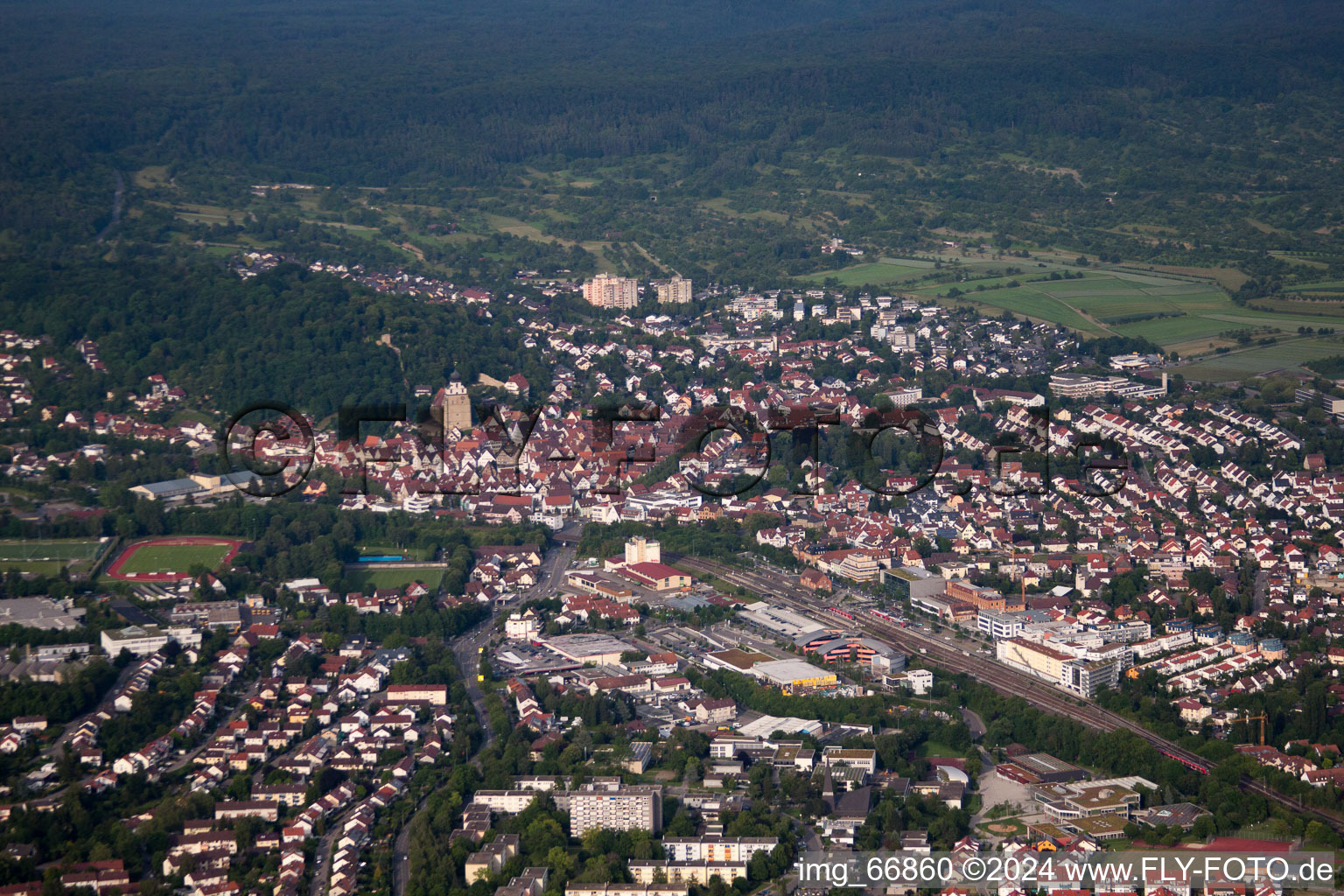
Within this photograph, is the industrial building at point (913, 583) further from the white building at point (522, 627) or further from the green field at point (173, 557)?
the green field at point (173, 557)

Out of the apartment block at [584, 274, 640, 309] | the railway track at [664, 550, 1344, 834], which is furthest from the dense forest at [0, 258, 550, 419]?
the railway track at [664, 550, 1344, 834]

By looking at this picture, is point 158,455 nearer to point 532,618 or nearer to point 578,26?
point 532,618

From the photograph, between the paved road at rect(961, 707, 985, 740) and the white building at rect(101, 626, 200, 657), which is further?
the white building at rect(101, 626, 200, 657)

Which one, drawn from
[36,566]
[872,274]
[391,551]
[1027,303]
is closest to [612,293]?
[872,274]

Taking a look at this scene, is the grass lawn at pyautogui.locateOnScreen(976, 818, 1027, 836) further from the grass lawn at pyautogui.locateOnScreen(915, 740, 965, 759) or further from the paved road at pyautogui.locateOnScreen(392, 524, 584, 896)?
the paved road at pyautogui.locateOnScreen(392, 524, 584, 896)

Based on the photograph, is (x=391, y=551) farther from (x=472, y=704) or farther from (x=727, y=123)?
(x=727, y=123)

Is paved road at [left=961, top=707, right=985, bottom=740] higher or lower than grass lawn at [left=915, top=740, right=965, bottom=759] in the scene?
lower

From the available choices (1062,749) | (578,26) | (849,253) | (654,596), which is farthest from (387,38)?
(1062,749)

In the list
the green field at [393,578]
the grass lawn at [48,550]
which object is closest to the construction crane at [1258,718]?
Result: the green field at [393,578]
